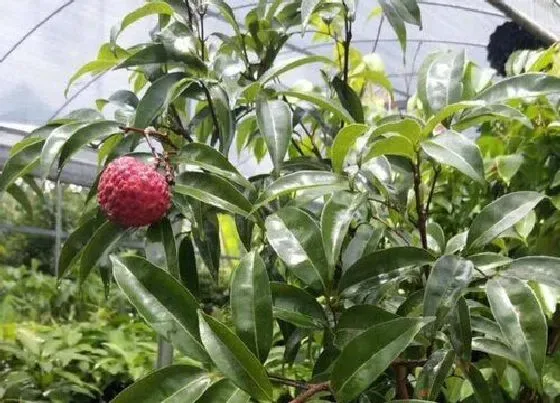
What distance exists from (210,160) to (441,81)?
303 mm

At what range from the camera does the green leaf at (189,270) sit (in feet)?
2.84

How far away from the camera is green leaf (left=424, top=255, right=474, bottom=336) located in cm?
64

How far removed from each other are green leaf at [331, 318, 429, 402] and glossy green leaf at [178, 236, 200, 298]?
0.95ft

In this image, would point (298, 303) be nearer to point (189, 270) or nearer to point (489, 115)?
point (189, 270)

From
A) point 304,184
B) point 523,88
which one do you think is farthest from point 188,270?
point 523,88

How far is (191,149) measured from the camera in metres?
0.78

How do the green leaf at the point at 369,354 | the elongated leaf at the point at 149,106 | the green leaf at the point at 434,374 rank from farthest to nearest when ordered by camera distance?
the elongated leaf at the point at 149,106 → the green leaf at the point at 434,374 → the green leaf at the point at 369,354

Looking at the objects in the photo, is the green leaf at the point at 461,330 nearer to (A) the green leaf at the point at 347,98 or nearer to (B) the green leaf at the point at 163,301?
(B) the green leaf at the point at 163,301

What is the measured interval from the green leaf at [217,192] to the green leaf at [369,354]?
7.9 inches

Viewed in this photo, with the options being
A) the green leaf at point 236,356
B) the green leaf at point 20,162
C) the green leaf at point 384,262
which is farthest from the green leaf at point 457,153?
the green leaf at point 20,162

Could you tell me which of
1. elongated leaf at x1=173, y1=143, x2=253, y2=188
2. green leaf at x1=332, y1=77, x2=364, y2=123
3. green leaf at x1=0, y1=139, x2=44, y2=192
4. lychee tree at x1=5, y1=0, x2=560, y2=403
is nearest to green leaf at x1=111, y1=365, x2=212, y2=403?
lychee tree at x1=5, y1=0, x2=560, y2=403

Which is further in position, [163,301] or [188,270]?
[188,270]

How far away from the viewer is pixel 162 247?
2.52 ft

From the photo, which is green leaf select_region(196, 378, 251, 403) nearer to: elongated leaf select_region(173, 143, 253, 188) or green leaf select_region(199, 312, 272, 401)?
green leaf select_region(199, 312, 272, 401)
